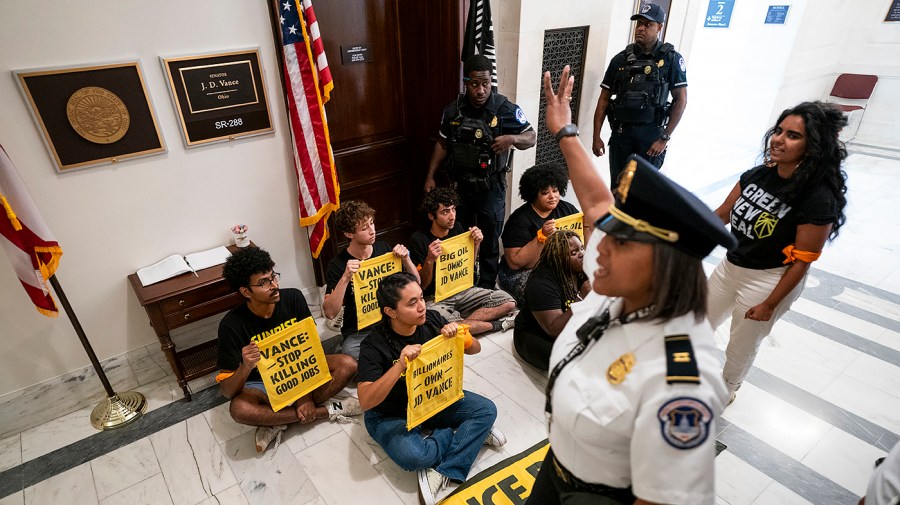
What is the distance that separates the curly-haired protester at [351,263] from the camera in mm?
2840

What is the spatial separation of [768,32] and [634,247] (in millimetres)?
7931

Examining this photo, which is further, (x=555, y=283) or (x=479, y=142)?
(x=479, y=142)

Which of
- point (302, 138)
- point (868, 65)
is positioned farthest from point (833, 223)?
point (868, 65)

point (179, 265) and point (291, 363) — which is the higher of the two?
point (179, 265)

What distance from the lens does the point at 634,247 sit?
111 cm

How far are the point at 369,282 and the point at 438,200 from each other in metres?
0.74

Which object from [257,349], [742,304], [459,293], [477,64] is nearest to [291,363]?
[257,349]

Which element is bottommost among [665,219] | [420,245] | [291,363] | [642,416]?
[291,363]

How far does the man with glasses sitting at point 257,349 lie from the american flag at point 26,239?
931 millimetres

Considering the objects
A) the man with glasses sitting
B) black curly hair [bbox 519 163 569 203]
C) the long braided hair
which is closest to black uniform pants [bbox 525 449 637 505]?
the long braided hair

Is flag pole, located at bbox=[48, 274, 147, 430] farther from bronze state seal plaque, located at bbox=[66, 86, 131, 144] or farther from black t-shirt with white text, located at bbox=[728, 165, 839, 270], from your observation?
black t-shirt with white text, located at bbox=[728, 165, 839, 270]

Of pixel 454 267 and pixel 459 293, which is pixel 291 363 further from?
pixel 459 293

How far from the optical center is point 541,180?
11.1 ft

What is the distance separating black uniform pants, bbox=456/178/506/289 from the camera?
3.75 meters
